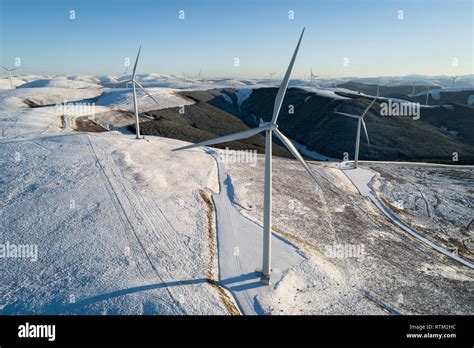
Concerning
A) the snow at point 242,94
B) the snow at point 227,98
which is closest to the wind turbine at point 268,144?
the snow at point 227,98

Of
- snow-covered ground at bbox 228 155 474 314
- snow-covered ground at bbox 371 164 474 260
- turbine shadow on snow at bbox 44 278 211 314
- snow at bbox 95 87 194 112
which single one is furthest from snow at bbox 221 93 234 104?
turbine shadow on snow at bbox 44 278 211 314

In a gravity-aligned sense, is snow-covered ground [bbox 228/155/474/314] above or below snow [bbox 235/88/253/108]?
below

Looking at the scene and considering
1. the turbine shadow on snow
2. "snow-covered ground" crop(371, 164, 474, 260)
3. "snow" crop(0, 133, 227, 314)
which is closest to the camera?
the turbine shadow on snow

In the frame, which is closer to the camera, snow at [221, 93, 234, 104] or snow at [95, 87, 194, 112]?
snow at [95, 87, 194, 112]

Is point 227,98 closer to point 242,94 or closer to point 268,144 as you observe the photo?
point 242,94

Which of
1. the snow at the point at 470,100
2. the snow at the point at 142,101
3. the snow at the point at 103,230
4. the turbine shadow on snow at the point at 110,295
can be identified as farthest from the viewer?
the snow at the point at 470,100

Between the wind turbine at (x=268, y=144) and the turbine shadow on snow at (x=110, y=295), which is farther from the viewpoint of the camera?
the wind turbine at (x=268, y=144)

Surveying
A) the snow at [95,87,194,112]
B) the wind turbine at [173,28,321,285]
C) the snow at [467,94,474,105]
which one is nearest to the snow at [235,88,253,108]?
the snow at [95,87,194,112]

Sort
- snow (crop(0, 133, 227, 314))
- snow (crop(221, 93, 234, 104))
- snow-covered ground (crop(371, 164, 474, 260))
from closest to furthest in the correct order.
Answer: snow (crop(0, 133, 227, 314)) < snow-covered ground (crop(371, 164, 474, 260)) < snow (crop(221, 93, 234, 104))

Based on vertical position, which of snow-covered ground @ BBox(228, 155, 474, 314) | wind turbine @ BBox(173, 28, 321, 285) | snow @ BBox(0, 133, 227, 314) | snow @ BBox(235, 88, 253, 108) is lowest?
snow-covered ground @ BBox(228, 155, 474, 314)

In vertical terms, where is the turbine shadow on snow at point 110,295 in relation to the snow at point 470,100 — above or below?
below

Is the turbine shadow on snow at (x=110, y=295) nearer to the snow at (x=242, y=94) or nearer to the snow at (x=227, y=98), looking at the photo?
the snow at (x=227, y=98)

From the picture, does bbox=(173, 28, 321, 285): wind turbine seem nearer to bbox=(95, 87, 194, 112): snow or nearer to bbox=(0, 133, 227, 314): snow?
bbox=(0, 133, 227, 314): snow
